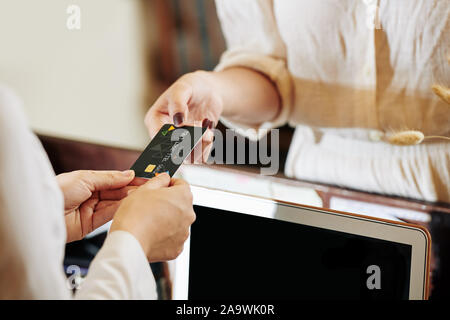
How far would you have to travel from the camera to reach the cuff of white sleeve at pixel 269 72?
31.0 inches

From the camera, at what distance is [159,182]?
432 millimetres

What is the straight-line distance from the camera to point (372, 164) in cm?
73

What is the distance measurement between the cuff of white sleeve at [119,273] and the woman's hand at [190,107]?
0.88 feet

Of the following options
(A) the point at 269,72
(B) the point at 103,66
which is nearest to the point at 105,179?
(A) the point at 269,72

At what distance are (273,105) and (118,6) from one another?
53 cm

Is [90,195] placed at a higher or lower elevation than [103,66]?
lower

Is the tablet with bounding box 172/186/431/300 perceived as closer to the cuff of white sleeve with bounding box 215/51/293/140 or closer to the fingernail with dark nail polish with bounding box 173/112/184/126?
the fingernail with dark nail polish with bounding box 173/112/184/126

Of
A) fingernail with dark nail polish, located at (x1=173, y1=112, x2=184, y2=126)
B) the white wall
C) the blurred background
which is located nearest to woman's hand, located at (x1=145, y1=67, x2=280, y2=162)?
fingernail with dark nail polish, located at (x1=173, y1=112, x2=184, y2=126)

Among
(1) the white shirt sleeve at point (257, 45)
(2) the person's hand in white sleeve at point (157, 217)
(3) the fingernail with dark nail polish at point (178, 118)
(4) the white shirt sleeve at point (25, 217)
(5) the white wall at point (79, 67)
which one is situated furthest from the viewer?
(5) the white wall at point (79, 67)

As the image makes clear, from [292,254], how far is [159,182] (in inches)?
6.7

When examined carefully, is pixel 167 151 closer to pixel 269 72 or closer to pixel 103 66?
pixel 269 72

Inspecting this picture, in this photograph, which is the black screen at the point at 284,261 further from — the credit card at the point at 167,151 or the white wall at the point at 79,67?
the white wall at the point at 79,67

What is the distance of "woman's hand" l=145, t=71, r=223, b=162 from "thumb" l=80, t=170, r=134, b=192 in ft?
0.41

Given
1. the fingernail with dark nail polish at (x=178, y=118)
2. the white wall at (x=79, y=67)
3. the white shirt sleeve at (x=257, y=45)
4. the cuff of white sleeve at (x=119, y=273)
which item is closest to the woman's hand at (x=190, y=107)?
the fingernail with dark nail polish at (x=178, y=118)
